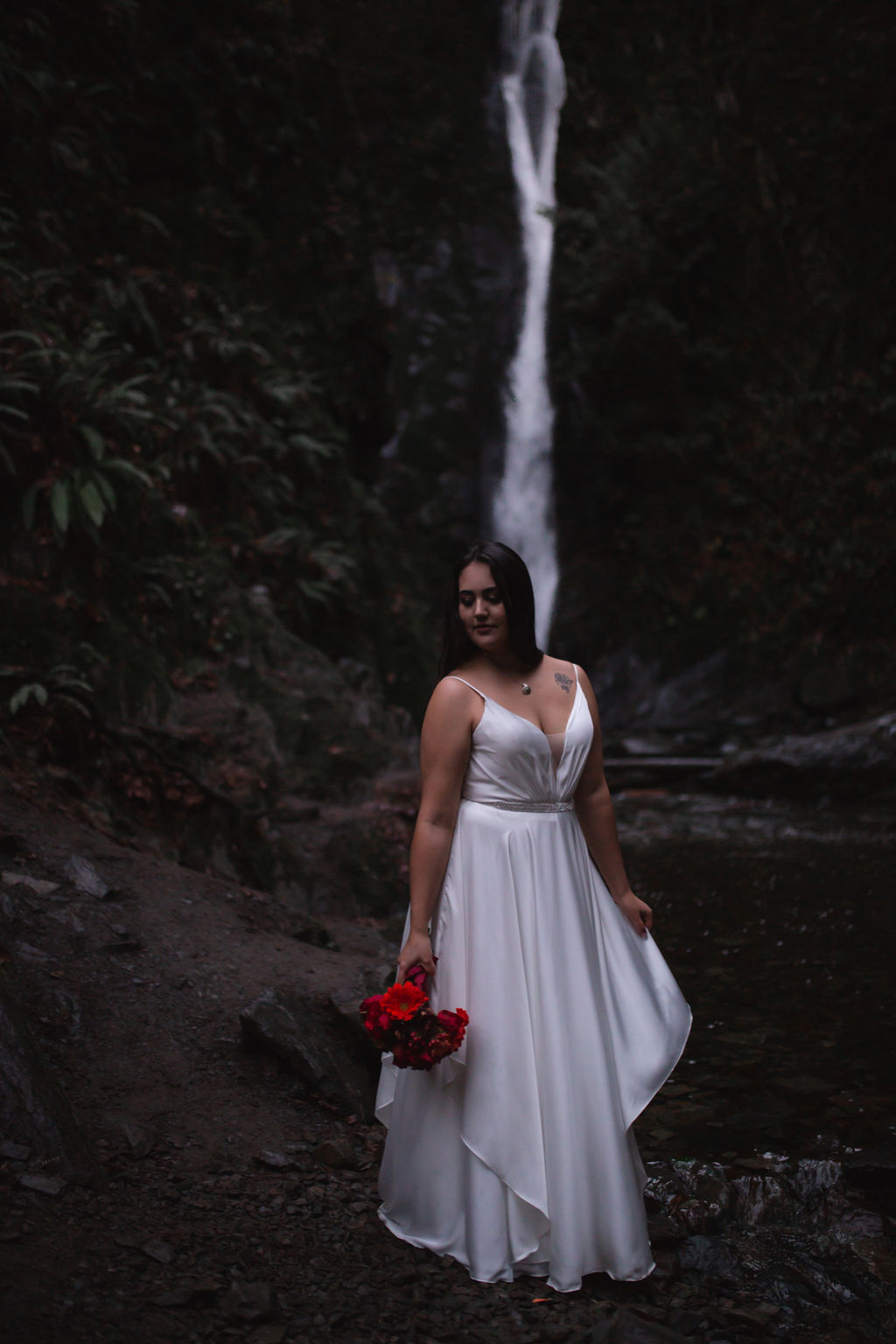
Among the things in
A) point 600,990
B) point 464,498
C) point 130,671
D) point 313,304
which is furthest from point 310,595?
point 464,498

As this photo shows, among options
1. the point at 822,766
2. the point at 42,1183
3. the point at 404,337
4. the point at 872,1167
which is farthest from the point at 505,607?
the point at 404,337

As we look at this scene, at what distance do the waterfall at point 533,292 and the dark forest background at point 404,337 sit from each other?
476 millimetres

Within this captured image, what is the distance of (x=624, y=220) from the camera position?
68.7ft

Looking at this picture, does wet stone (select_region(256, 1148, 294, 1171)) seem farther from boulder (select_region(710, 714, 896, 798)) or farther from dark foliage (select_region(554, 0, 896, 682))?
dark foliage (select_region(554, 0, 896, 682))

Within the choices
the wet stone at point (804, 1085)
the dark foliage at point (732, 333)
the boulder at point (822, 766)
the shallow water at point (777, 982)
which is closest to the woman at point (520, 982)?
the shallow water at point (777, 982)

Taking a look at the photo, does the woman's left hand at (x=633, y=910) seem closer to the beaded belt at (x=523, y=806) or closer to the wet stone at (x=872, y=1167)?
the beaded belt at (x=523, y=806)

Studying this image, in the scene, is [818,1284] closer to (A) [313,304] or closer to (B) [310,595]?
(B) [310,595]

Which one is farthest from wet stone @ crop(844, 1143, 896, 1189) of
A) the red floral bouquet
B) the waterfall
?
the waterfall

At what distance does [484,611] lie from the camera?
2.98m

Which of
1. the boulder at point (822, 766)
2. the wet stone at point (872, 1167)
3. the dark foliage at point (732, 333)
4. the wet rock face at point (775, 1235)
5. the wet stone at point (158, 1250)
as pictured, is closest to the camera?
the wet stone at point (158, 1250)

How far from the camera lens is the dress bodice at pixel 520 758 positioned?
9.47 ft

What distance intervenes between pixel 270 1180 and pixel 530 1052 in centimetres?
104

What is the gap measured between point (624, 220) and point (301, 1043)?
21301 millimetres

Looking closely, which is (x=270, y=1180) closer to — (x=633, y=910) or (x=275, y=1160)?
(x=275, y=1160)
